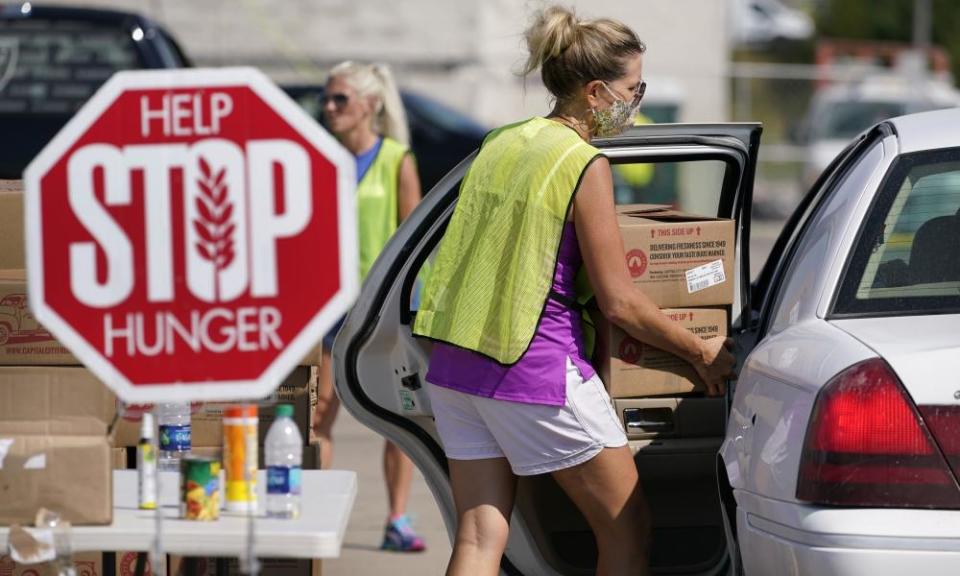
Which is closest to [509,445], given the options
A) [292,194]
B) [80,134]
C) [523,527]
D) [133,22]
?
[523,527]

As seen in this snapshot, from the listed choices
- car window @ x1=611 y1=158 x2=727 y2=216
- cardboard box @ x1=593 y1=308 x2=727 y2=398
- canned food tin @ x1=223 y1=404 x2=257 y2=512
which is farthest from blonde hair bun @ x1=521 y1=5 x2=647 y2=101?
car window @ x1=611 y1=158 x2=727 y2=216

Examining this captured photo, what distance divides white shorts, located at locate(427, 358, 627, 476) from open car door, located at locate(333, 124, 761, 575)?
39 centimetres

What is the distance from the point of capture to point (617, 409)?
411 cm

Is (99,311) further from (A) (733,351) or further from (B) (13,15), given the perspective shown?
(B) (13,15)

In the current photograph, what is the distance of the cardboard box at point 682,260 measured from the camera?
4094mm

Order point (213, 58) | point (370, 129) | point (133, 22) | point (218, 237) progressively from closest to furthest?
point (218, 237)
point (370, 129)
point (133, 22)
point (213, 58)

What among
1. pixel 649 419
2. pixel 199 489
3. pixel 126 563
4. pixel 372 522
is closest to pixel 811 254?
pixel 649 419

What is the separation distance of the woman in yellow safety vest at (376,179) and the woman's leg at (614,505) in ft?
7.41

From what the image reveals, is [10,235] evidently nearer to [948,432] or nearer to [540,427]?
[540,427]

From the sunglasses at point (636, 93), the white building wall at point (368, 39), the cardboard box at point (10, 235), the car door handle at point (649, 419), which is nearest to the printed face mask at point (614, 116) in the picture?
the sunglasses at point (636, 93)

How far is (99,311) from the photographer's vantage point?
9.48 ft

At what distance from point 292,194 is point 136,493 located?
3.56 feet

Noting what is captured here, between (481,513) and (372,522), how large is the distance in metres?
2.81

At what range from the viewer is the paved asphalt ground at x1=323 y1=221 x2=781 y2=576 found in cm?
585
